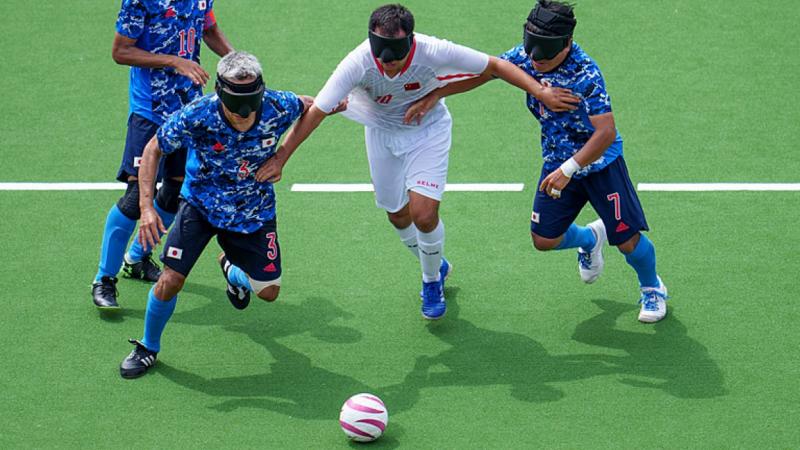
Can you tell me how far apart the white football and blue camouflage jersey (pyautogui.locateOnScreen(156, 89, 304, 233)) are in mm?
1387

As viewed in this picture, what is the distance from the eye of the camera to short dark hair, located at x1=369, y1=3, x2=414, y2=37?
752 cm

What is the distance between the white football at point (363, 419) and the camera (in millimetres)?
6953

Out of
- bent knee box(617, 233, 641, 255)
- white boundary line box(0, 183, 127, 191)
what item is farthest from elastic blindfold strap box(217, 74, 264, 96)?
white boundary line box(0, 183, 127, 191)

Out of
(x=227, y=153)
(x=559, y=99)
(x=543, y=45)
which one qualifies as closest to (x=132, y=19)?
(x=227, y=153)

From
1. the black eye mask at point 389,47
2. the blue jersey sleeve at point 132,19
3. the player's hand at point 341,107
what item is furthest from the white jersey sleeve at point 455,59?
the blue jersey sleeve at point 132,19

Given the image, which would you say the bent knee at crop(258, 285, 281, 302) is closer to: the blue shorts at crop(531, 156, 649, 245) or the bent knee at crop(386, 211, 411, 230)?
the bent knee at crop(386, 211, 411, 230)

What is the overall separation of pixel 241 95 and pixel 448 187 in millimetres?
3195

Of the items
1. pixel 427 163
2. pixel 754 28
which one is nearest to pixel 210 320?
pixel 427 163

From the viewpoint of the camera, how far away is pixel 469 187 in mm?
9969

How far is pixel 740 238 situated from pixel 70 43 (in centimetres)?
684

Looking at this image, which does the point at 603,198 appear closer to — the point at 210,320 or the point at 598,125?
the point at 598,125

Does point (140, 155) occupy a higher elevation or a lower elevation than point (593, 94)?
lower

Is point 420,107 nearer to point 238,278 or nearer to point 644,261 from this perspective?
point 238,278

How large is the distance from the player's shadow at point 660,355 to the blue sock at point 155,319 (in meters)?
2.68
